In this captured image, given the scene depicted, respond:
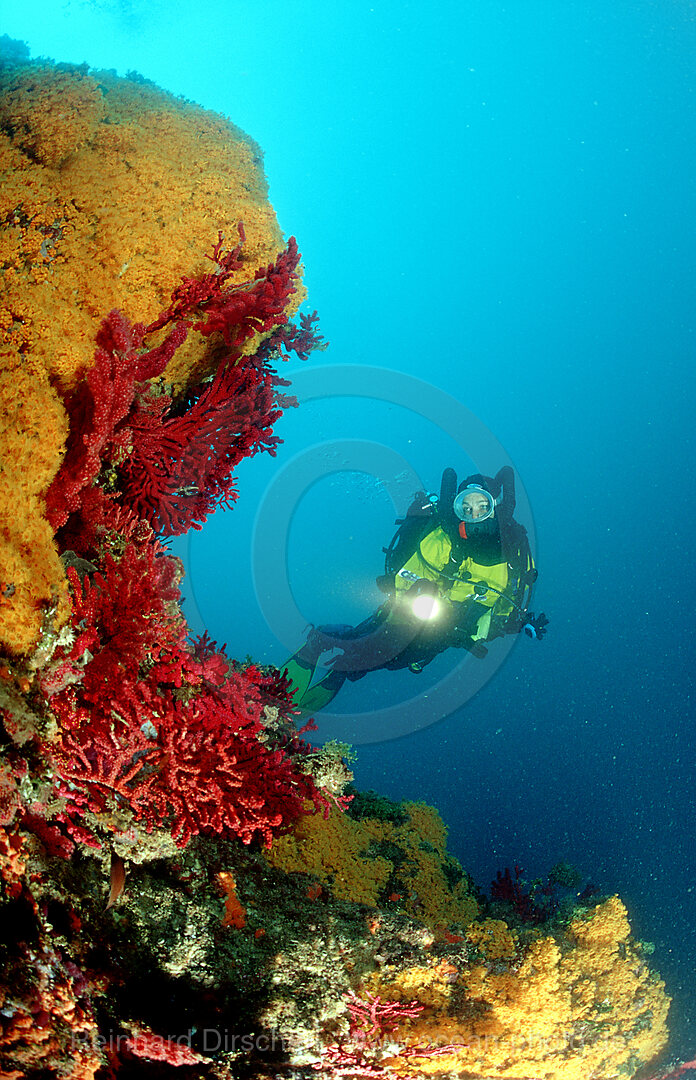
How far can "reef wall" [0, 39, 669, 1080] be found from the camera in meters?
2.46

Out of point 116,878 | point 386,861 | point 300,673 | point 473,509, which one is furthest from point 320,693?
point 116,878

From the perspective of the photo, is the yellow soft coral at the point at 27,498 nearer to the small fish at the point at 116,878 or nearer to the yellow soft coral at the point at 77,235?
the yellow soft coral at the point at 77,235

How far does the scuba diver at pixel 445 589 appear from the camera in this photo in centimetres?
750

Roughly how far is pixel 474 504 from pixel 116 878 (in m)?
5.81

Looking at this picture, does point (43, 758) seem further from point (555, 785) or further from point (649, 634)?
point (649, 634)

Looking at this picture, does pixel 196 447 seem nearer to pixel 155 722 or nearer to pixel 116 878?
pixel 155 722

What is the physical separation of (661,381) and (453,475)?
75.4 meters

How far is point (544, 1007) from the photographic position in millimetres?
3924

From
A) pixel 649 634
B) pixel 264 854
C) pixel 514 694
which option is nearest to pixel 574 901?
pixel 264 854

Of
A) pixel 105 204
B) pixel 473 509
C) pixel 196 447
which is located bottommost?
pixel 196 447

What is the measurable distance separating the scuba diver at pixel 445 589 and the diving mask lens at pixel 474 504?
0.01 meters

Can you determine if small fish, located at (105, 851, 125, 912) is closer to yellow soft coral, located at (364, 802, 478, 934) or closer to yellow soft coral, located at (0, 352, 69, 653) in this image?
yellow soft coral, located at (0, 352, 69, 653)

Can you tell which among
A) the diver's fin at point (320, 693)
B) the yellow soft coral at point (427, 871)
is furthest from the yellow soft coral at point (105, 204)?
the diver's fin at point (320, 693)

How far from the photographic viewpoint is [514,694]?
38.3m
